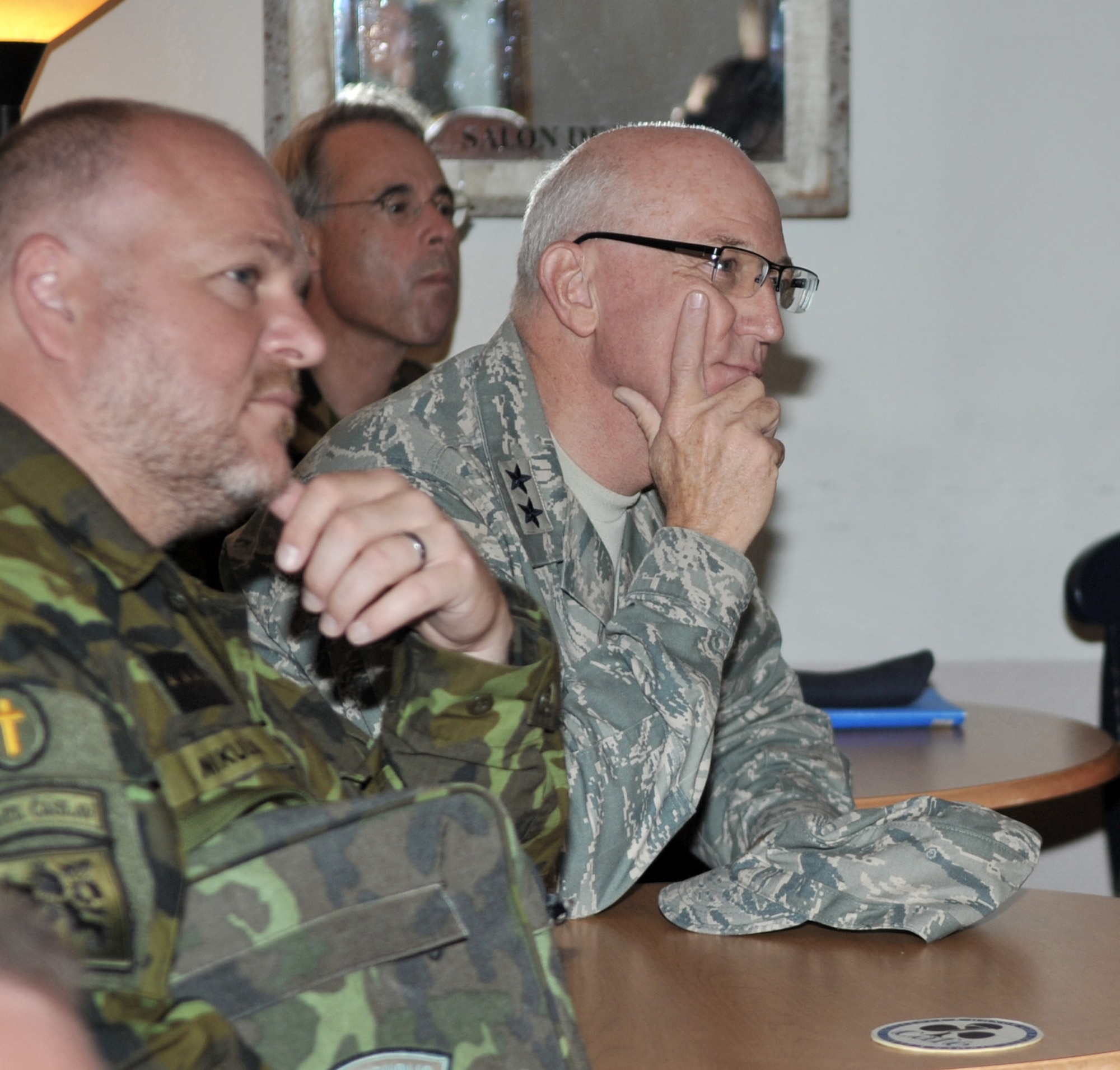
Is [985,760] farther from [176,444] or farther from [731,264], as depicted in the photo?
[176,444]

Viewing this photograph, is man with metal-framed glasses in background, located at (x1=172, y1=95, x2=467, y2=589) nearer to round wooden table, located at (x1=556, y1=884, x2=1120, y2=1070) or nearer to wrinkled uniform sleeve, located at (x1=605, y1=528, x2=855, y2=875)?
wrinkled uniform sleeve, located at (x1=605, y1=528, x2=855, y2=875)

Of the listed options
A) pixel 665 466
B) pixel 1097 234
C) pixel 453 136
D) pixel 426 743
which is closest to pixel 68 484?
pixel 426 743

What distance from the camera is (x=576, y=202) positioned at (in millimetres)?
1816

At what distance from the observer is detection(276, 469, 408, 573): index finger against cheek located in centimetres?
103

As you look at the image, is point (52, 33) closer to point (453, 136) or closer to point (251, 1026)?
point (453, 136)

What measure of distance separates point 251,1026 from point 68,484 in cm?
35

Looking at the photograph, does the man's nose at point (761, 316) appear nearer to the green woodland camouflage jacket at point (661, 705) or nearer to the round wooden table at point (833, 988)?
the green woodland camouflage jacket at point (661, 705)

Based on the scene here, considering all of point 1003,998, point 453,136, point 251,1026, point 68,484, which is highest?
point 453,136

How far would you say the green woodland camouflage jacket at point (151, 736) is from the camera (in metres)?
0.74

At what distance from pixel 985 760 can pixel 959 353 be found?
1.22 meters

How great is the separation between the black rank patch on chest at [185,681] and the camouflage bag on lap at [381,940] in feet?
0.29

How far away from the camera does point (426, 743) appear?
1.15 meters

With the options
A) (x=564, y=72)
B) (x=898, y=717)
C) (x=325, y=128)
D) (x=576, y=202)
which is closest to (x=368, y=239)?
(x=325, y=128)

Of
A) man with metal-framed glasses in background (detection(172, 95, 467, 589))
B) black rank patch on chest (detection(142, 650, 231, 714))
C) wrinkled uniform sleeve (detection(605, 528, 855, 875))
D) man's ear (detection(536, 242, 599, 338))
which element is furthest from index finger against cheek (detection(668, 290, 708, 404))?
man with metal-framed glasses in background (detection(172, 95, 467, 589))
